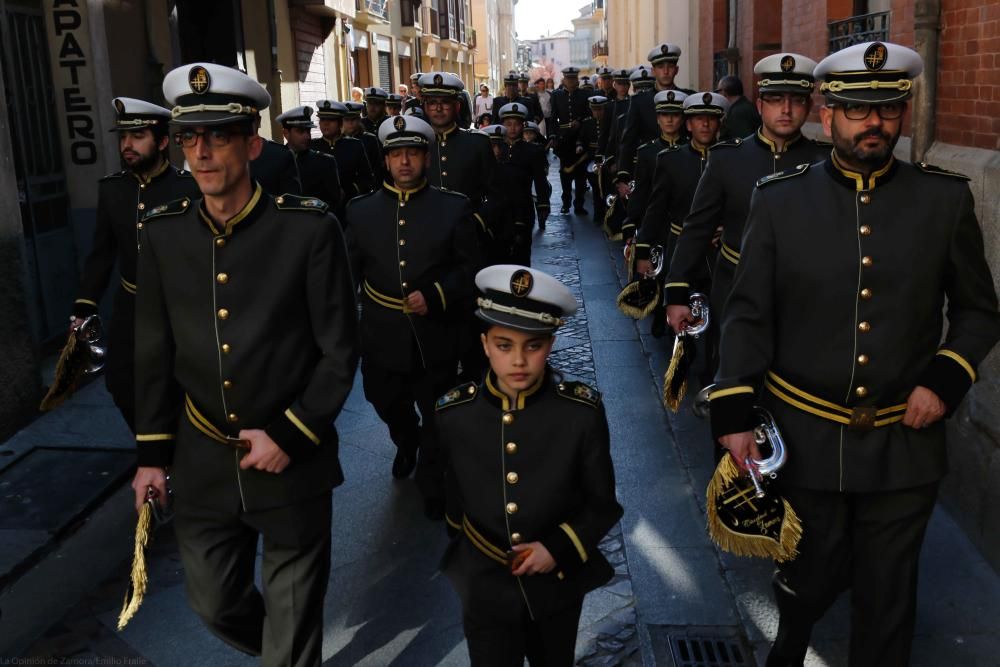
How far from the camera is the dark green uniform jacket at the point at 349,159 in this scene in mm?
12188

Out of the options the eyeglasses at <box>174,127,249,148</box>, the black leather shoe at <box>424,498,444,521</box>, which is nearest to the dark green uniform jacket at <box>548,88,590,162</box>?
the black leather shoe at <box>424,498,444,521</box>

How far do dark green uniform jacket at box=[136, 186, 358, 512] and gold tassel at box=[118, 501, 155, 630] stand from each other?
0.43 feet

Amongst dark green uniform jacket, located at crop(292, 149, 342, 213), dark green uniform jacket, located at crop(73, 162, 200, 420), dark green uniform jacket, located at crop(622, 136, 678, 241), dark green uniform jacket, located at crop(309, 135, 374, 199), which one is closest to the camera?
dark green uniform jacket, located at crop(73, 162, 200, 420)

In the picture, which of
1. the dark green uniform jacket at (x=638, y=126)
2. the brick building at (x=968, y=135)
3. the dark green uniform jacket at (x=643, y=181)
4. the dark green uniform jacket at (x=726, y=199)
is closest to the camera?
the brick building at (x=968, y=135)

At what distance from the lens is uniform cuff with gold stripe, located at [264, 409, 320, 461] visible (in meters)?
3.65

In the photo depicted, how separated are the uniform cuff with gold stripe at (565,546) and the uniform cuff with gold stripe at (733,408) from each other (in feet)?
2.06

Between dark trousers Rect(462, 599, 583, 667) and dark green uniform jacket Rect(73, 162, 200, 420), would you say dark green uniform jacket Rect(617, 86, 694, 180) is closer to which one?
dark green uniform jacket Rect(73, 162, 200, 420)

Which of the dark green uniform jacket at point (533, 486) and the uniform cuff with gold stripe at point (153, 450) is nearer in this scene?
the dark green uniform jacket at point (533, 486)

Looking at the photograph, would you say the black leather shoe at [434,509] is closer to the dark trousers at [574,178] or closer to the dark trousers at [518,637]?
the dark trousers at [518,637]

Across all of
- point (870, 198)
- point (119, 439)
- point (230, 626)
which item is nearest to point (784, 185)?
point (870, 198)

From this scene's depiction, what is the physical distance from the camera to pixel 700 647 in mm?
4414

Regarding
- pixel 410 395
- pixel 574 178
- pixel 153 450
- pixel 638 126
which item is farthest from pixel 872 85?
pixel 574 178

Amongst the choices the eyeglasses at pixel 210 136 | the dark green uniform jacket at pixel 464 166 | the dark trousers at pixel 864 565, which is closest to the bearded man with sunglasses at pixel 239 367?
the eyeglasses at pixel 210 136

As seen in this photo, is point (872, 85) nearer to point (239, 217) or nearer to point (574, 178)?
point (239, 217)
